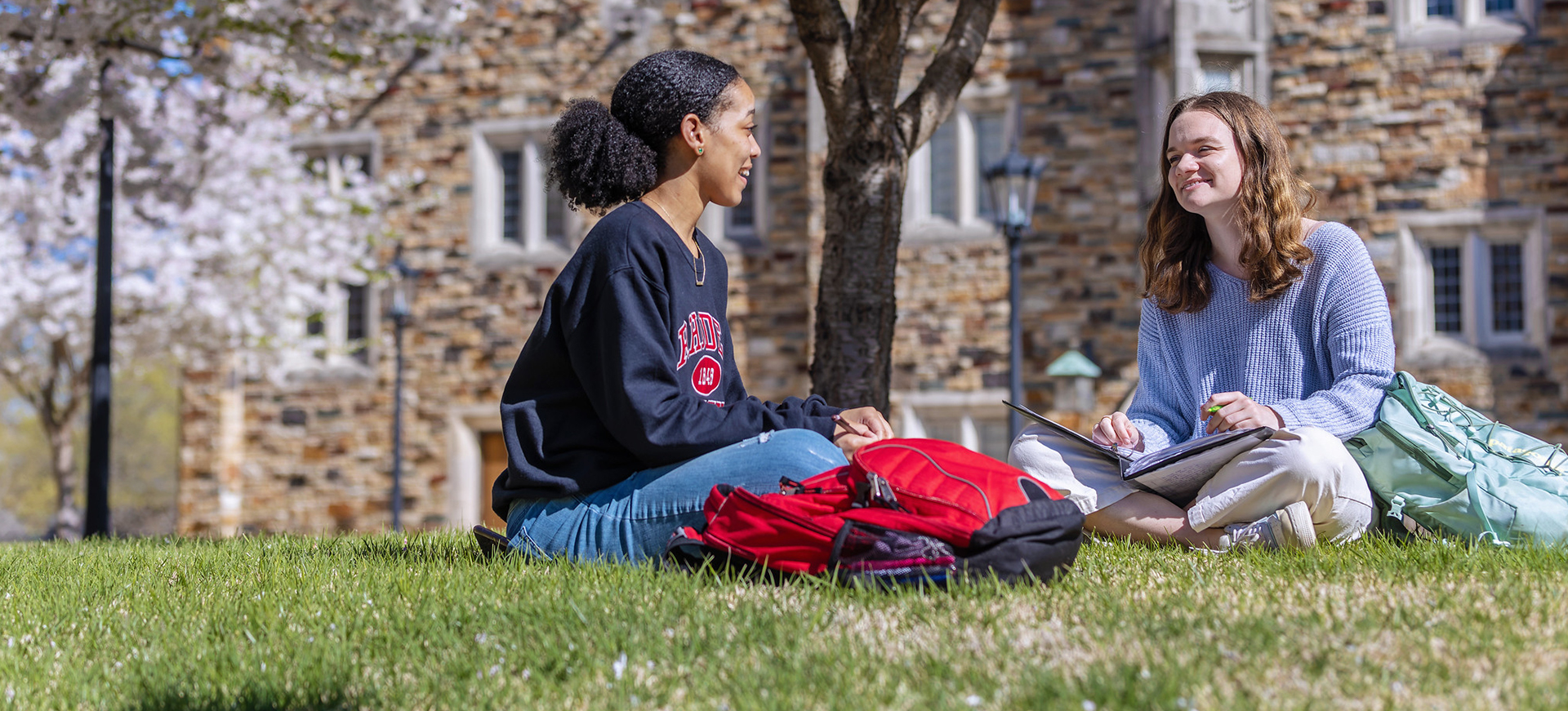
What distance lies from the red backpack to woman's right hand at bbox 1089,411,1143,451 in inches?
35.2

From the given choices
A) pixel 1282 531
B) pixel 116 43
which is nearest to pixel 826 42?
pixel 1282 531

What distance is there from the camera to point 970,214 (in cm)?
1188

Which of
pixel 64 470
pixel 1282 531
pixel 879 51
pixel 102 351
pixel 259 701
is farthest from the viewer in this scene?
pixel 64 470

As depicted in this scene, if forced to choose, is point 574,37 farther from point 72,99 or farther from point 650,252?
point 650,252

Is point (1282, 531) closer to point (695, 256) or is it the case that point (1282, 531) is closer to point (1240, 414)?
point (1240, 414)

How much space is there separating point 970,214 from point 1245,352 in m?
8.37

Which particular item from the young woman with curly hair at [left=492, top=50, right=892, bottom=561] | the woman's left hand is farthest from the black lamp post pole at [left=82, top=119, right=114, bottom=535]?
the woman's left hand

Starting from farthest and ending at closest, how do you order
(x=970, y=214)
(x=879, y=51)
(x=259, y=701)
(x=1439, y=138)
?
(x=970, y=214) < (x=1439, y=138) < (x=879, y=51) < (x=259, y=701)

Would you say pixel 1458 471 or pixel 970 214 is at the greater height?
pixel 970 214

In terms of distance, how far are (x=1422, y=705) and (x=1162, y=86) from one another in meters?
10.2

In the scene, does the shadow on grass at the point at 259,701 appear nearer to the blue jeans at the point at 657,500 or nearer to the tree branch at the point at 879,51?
the blue jeans at the point at 657,500

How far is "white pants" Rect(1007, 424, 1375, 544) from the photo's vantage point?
3.11 m

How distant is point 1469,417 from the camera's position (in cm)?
329

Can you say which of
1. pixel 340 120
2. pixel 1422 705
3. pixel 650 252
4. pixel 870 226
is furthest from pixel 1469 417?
pixel 340 120
